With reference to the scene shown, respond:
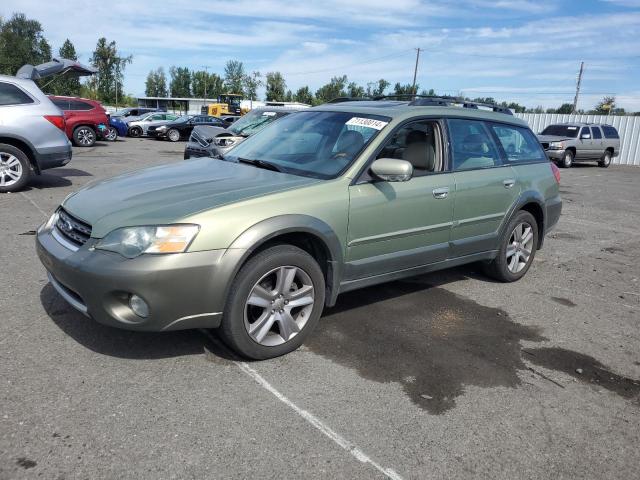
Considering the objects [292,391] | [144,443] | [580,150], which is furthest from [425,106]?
[580,150]

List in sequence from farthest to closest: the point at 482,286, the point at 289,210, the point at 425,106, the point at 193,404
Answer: the point at 482,286 < the point at 425,106 < the point at 289,210 < the point at 193,404

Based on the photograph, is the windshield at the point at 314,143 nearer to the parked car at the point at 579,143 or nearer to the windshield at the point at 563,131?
the parked car at the point at 579,143

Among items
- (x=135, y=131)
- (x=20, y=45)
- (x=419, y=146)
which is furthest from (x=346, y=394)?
(x=20, y=45)

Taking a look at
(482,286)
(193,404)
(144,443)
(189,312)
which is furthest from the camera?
(482,286)

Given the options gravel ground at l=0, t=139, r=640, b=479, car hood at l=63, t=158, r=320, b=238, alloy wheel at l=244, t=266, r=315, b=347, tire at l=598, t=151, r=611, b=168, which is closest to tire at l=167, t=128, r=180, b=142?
tire at l=598, t=151, r=611, b=168

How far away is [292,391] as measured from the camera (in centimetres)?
314

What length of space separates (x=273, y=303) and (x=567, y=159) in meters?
20.7

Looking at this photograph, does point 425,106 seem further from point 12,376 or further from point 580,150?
point 580,150

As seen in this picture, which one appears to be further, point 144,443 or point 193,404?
point 193,404

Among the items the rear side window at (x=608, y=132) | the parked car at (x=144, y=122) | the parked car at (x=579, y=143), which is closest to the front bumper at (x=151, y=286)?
the parked car at (x=579, y=143)

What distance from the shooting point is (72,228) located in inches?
135

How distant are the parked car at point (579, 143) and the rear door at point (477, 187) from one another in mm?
17021

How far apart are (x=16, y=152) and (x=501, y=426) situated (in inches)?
336

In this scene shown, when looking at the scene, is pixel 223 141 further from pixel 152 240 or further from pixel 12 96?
pixel 152 240
